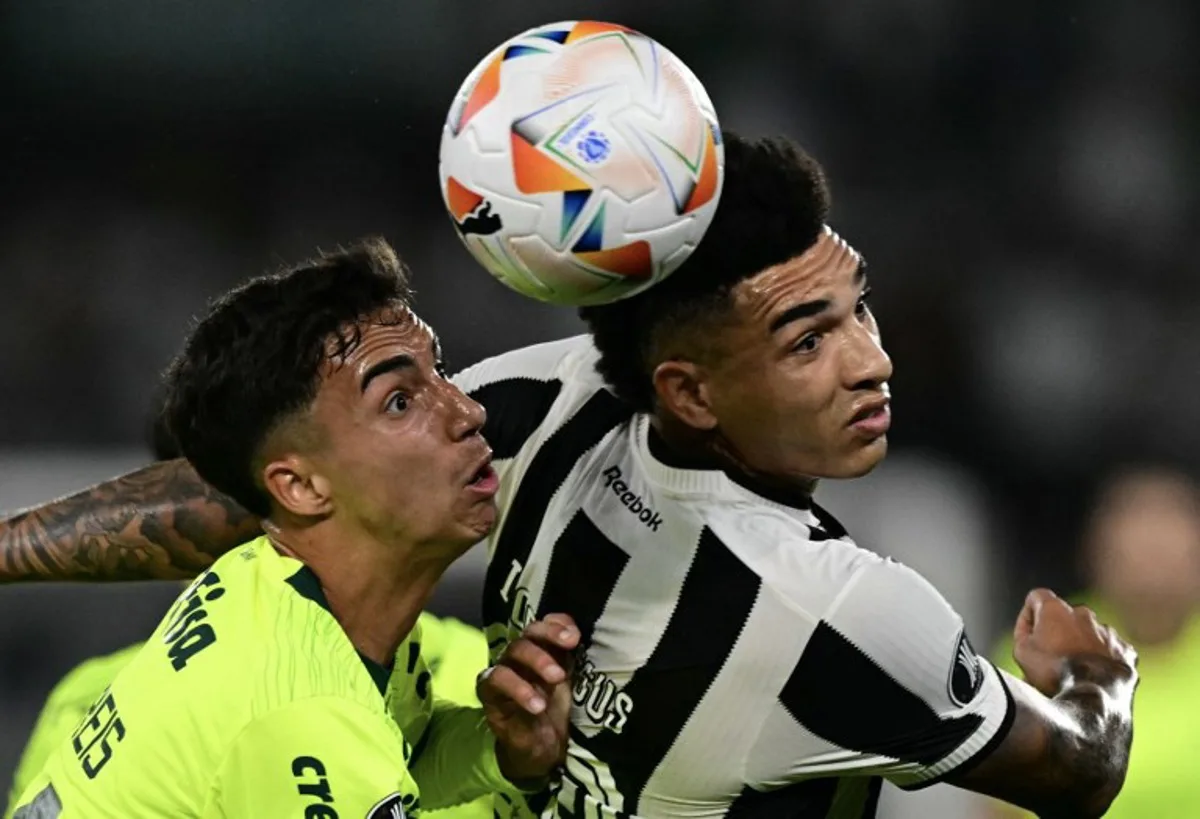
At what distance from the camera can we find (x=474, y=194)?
8.72 feet

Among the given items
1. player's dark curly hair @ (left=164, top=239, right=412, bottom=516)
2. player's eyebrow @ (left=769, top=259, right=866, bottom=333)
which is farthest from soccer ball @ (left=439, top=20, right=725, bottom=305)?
player's dark curly hair @ (left=164, top=239, right=412, bottom=516)

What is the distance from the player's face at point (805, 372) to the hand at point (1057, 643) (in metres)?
0.62

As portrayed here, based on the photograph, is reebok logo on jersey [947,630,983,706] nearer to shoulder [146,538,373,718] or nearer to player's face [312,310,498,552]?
player's face [312,310,498,552]

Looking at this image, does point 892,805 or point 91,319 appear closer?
point 892,805

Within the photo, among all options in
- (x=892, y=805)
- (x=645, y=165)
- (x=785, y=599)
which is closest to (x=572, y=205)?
(x=645, y=165)

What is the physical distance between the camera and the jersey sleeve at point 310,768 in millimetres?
2445

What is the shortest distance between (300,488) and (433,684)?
4.89ft

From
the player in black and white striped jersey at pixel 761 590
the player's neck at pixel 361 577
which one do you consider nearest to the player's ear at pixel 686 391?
the player in black and white striped jersey at pixel 761 590

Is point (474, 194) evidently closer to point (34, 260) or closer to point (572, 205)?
point (572, 205)

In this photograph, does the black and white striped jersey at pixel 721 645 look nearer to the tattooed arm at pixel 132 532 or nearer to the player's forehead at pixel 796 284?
the player's forehead at pixel 796 284

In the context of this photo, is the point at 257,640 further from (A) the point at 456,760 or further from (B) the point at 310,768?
(A) the point at 456,760

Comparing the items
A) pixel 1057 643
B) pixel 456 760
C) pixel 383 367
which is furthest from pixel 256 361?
pixel 1057 643

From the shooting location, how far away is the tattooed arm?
12.0 feet

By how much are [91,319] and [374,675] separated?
3.66 meters
